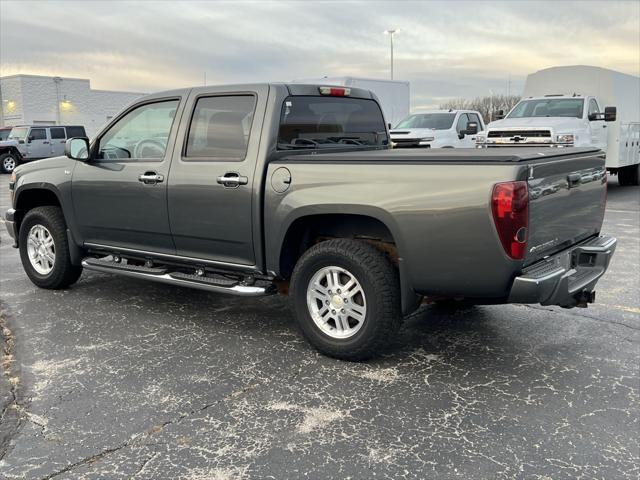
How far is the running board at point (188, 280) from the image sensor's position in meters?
4.38

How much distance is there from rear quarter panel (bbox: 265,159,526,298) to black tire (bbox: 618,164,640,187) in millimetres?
14392

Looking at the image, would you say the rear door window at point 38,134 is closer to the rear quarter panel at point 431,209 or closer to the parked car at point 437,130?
the parked car at point 437,130

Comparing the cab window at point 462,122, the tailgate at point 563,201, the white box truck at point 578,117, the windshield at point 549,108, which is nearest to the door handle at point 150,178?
the tailgate at point 563,201

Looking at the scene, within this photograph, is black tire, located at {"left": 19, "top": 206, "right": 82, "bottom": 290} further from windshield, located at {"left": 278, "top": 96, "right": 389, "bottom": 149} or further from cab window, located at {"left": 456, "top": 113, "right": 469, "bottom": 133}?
cab window, located at {"left": 456, "top": 113, "right": 469, "bottom": 133}

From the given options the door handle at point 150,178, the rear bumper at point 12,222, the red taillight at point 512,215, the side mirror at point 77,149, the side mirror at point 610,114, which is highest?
the side mirror at point 610,114

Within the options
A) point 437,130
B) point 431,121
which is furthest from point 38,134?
point 437,130

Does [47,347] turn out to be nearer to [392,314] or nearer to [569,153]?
[392,314]

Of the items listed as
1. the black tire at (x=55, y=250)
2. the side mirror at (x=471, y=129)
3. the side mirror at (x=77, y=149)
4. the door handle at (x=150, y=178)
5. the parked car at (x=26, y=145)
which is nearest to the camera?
the door handle at (x=150, y=178)

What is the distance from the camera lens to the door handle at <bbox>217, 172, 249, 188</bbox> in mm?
4289

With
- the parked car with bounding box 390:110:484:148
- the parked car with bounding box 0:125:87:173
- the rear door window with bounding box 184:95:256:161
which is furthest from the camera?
the parked car with bounding box 0:125:87:173

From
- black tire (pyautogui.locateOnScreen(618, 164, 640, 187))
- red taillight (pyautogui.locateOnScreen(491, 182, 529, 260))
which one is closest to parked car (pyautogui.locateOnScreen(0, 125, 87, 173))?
black tire (pyautogui.locateOnScreen(618, 164, 640, 187))

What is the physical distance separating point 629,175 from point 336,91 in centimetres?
1396

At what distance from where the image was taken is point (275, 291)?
448cm

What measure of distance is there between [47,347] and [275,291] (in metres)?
1.71
